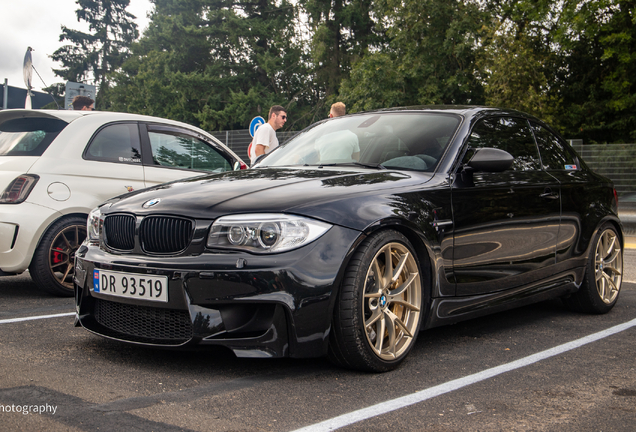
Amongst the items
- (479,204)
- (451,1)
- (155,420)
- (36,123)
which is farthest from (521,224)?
(451,1)

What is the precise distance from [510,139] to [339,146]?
1.25 meters

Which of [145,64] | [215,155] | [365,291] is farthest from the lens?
[145,64]

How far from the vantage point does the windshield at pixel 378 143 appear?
14.3 ft

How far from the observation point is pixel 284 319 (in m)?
3.28

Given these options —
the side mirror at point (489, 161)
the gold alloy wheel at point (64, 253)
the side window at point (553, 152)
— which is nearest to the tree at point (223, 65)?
the gold alloy wheel at point (64, 253)

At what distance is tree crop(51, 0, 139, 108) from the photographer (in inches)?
2461

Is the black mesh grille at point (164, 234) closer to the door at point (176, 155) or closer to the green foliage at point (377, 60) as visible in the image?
the door at point (176, 155)

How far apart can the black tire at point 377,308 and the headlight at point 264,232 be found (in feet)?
0.96

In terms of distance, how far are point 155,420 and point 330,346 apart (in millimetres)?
1005

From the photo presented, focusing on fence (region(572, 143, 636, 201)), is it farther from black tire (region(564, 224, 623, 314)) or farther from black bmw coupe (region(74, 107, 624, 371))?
black bmw coupe (region(74, 107, 624, 371))

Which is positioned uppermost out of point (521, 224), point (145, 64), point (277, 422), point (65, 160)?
point (145, 64)

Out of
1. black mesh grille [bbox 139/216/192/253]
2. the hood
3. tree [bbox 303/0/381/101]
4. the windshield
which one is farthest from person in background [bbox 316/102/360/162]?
tree [bbox 303/0/381/101]

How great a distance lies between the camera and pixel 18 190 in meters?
5.73

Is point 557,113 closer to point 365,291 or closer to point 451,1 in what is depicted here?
point 451,1
